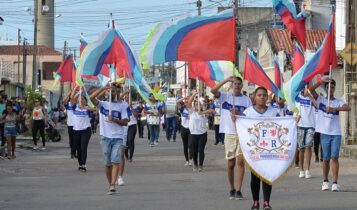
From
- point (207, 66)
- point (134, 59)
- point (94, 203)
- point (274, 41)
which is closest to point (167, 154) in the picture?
point (207, 66)

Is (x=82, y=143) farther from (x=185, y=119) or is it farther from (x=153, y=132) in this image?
(x=153, y=132)

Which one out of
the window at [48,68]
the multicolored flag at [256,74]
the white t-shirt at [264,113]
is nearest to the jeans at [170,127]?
the multicolored flag at [256,74]

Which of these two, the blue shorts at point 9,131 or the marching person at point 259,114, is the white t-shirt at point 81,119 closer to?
the blue shorts at point 9,131

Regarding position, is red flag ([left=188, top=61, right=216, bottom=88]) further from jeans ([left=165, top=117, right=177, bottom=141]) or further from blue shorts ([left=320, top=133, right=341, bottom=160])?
jeans ([left=165, top=117, right=177, bottom=141])

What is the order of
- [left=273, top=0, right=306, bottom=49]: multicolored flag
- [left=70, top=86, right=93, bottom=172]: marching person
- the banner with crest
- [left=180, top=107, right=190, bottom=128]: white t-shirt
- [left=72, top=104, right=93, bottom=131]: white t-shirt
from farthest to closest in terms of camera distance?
[left=180, top=107, right=190, bottom=128]: white t-shirt, [left=72, top=104, right=93, bottom=131]: white t-shirt, [left=70, top=86, right=93, bottom=172]: marching person, [left=273, top=0, right=306, bottom=49]: multicolored flag, the banner with crest

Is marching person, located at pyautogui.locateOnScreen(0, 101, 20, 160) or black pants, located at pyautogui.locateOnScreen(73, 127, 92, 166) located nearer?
black pants, located at pyautogui.locateOnScreen(73, 127, 92, 166)

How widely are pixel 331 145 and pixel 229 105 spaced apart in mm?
1947

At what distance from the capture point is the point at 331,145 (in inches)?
535

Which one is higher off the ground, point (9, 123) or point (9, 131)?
point (9, 123)

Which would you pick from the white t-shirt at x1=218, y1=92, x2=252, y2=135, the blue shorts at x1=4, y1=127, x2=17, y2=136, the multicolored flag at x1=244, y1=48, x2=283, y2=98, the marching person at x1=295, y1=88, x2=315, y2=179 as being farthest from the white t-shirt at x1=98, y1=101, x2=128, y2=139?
the blue shorts at x1=4, y1=127, x2=17, y2=136

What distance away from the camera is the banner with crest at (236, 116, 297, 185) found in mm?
10984

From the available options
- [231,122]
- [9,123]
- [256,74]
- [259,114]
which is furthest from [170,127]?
[259,114]

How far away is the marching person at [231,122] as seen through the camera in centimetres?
1250

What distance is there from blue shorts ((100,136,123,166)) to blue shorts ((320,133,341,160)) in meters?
3.49
